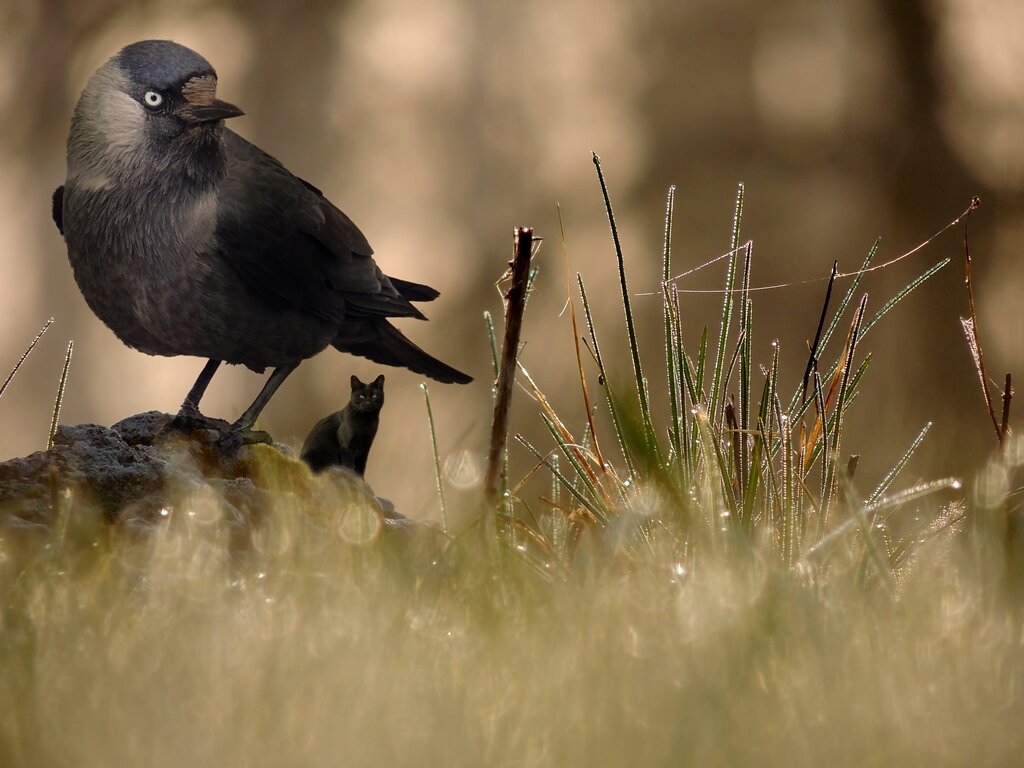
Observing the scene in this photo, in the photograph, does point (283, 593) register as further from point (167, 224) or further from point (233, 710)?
point (167, 224)

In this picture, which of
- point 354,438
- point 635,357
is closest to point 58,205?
point 354,438

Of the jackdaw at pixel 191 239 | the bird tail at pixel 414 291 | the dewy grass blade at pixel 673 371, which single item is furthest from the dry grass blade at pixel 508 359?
the bird tail at pixel 414 291

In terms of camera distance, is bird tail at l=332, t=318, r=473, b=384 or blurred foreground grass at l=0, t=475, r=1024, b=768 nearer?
blurred foreground grass at l=0, t=475, r=1024, b=768

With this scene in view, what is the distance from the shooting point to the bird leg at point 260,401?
194 cm

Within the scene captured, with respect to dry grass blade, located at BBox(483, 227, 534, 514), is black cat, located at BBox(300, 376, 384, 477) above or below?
below

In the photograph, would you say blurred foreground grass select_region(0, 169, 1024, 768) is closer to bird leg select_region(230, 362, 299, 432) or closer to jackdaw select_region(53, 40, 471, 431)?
bird leg select_region(230, 362, 299, 432)

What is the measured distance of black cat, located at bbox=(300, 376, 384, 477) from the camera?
7.10 ft

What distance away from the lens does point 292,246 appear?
7.41 ft

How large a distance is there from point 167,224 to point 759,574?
140cm

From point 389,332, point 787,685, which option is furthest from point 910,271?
point 787,685

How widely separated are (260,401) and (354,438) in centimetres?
20

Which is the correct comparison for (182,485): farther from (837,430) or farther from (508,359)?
(837,430)

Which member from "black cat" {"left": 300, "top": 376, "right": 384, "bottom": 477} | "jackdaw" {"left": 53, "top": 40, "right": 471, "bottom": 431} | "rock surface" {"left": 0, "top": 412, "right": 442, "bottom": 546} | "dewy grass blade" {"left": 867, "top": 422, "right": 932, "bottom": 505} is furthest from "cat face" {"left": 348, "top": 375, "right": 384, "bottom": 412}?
"dewy grass blade" {"left": 867, "top": 422, "right": 932, "bottom": 505}

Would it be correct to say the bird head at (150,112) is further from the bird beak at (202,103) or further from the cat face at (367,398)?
the cat face at (367,398)
